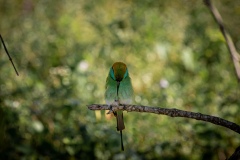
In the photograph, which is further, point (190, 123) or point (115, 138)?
point (190, 123)

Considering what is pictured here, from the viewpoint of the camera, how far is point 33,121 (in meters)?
3.27

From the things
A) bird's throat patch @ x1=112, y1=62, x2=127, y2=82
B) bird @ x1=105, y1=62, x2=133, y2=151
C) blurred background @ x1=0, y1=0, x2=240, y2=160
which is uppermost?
bird's throat patch @ x1=112, y1=62, x2=127, y2=82

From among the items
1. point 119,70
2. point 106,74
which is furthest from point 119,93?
point 106,74

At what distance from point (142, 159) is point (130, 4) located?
A: 3.33 m

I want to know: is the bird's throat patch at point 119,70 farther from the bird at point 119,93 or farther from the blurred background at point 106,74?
the blurred background at point 106,74

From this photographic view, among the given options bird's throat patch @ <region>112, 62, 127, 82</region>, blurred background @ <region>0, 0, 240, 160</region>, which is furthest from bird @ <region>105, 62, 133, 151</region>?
blurred background @ <region>0, 0, 240, 160</region>

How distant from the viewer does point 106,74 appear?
4305 millimetres

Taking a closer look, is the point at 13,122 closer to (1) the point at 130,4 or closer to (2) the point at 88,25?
(2) the point at 88,25

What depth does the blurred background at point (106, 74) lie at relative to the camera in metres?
3.22

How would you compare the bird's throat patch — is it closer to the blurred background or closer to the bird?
the bird

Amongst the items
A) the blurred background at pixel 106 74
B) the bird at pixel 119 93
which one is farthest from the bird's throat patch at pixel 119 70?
the blurred background at pixel 106 74

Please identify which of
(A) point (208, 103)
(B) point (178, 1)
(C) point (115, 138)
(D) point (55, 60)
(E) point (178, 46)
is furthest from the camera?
(B) point (178, 1)

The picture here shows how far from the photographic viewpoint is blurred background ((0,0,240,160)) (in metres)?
3.22

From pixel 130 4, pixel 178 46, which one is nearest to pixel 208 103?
pixel 178 46
